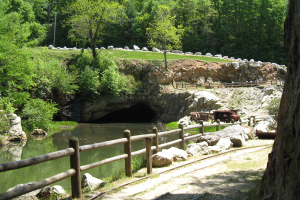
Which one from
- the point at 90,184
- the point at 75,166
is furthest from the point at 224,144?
the point at 75,166

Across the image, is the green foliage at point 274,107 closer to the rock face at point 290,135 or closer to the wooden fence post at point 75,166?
the rock face at point 290,135

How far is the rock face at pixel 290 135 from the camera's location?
3.83 metres

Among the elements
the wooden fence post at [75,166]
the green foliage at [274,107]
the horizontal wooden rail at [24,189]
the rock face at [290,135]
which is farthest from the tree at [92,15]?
the rock face at [290,135]

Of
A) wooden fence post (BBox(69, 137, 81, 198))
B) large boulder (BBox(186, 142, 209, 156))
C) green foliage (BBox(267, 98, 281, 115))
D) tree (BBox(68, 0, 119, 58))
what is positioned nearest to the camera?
wooden fence post (BBox(69, 137, 81, 198))

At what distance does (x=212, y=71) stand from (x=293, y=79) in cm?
3477

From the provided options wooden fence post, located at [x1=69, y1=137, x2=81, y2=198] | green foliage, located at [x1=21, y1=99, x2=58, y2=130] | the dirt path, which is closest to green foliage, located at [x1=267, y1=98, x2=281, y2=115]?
the dirt path

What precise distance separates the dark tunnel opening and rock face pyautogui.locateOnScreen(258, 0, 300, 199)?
34.7 metres

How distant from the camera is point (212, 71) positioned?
126ft

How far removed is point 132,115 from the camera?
42.3m

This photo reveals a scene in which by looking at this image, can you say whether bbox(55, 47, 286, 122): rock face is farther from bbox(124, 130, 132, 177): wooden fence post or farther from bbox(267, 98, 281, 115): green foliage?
bbox(124, 130, 132, 177): wooden fence post

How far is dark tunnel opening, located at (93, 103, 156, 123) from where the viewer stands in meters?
40.2

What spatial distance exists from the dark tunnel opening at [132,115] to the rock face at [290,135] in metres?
34.7

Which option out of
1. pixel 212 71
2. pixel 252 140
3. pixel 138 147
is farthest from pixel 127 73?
pixel 252 140

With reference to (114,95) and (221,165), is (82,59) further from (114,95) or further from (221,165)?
(221,165)
